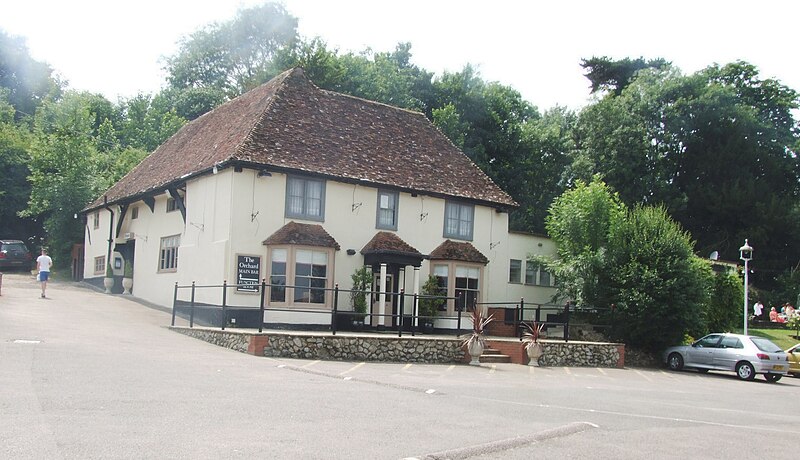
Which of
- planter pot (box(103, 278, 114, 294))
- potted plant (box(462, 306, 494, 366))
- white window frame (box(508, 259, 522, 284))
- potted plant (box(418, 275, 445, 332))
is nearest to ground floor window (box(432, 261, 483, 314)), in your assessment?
potted plant (box(418, 275, 445, 332))

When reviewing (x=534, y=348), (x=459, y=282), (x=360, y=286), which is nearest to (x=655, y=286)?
(x=534, y=348)

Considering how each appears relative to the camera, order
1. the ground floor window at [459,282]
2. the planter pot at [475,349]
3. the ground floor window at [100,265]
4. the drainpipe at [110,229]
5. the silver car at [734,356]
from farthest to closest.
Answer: the ground floor window at [100,265], the drainpipe at [110,229], the ground floor window at [459,282], the silver car at [734,356], the planter pot at [475,349]

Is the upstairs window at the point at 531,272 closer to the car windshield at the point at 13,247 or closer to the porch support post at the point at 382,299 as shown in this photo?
the porch support post at the point at 382,299

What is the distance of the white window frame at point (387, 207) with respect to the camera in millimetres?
26469

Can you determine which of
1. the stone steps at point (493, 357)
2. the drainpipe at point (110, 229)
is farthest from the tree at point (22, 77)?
the stone steps at point (493, 357)

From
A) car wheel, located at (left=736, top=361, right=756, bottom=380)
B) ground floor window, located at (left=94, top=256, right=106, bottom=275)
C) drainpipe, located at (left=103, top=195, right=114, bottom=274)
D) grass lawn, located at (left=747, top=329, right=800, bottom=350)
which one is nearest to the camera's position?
car wheel, located at (left=736, top=361, right=756, bottom=380)

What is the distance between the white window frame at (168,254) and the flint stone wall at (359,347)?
236 inches

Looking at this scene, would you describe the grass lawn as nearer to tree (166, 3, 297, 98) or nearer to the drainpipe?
the drainpipe

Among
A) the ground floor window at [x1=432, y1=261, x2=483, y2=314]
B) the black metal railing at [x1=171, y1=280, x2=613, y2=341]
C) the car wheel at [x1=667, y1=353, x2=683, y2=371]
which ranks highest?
the ground floor window at [x1=432, y1=261, x2=483, y2=314]

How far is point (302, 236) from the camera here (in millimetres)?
23875

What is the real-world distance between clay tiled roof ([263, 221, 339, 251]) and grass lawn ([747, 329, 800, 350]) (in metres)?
21.7

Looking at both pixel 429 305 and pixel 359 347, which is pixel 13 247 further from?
pixel 359 347

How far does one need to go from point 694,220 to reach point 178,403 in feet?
141

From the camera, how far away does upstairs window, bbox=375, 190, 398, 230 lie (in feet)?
86.9
